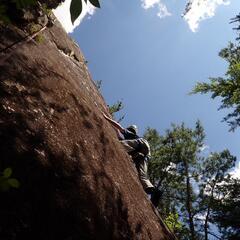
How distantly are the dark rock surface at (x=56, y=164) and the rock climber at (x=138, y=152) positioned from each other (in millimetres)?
1765

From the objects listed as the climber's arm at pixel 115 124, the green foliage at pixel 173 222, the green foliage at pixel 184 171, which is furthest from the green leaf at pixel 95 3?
the green foliage at pixel 184 171

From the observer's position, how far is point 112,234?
4.55m

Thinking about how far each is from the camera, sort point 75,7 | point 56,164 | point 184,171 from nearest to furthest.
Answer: point 75,7
point 56,164
point 184,171

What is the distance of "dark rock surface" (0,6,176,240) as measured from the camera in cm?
368

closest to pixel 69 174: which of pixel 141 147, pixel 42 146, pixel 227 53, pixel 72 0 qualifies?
pixel 42 146

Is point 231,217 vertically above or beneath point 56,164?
above

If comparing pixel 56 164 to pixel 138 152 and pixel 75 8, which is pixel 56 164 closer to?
pixel 75 8

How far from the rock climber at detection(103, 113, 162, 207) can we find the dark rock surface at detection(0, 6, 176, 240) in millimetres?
1765

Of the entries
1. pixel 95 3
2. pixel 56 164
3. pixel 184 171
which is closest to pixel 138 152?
pixel 56 164

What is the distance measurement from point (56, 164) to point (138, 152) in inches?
191

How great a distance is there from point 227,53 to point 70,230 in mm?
13222

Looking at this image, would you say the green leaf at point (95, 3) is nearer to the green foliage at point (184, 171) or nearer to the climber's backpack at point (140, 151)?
the climber's backpack at point (140, 151)

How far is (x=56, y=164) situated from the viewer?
13.8 ft

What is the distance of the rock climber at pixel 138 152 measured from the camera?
8312 millimetres
